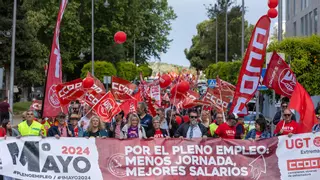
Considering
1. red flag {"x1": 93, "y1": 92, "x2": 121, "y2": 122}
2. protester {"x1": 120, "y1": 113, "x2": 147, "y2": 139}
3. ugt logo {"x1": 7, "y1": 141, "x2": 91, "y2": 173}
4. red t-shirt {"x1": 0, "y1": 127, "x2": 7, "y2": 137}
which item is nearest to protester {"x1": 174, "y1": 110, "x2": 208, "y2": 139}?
protester {"x1": 120, "y1": 113, "x2": 147, "y2": 139}

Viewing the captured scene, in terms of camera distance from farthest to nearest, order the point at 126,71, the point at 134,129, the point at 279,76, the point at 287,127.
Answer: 1. the point at 126,71
2. the point at 279,76
3. the point at 134,129
4. the point at 287,127

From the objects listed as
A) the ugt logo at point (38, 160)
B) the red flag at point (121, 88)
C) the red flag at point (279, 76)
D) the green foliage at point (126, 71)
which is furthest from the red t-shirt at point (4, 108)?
the green foliage at point (126, 71)

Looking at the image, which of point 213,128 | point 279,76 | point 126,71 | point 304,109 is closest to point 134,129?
point 213,128

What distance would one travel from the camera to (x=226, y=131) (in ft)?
37.4

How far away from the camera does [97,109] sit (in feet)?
50.5

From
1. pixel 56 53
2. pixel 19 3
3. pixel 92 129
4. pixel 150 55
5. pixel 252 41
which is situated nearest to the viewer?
pixel 92 129

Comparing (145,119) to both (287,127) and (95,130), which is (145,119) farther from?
(287,127)

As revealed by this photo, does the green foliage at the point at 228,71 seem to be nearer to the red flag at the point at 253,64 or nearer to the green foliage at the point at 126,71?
the green foliage at the point at 126,71

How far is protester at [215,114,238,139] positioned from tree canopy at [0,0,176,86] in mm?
33135

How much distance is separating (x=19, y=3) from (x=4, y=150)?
35319 millimetres

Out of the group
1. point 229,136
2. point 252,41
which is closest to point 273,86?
point 252,41

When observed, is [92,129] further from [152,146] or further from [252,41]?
[252,41]

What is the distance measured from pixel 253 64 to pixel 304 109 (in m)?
Result: 1.65

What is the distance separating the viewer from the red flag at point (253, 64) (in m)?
12.2
